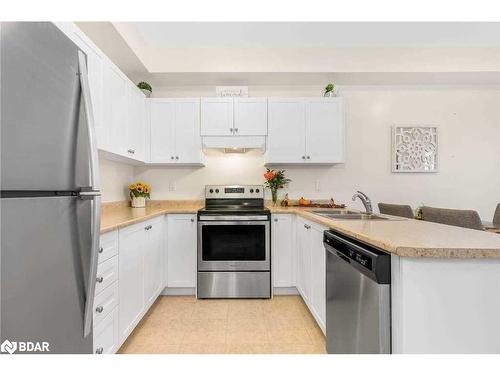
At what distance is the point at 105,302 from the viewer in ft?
5.23

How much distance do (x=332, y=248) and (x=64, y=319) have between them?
1.28m

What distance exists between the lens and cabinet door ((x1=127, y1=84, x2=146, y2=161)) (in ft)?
9.04

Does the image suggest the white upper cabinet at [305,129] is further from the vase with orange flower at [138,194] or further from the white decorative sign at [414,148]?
the vase with orange flower at [138,194]

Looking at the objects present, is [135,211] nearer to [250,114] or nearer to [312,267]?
[250,114]

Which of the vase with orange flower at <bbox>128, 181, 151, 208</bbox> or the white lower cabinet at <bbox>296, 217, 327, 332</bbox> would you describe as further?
the vase with orange flower at <bbox>128, 181, 151, 208</bbox>

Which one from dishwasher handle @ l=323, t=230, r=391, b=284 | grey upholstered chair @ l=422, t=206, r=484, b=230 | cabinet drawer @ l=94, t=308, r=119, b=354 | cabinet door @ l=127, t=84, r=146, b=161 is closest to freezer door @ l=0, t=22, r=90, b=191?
cabinet drawer @ l=94, t=308, r=119, b=354

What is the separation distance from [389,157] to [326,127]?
1013 mm

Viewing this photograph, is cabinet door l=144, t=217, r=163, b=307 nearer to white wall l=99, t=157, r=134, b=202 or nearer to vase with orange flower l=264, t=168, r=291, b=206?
white wall l=99, t=157, r=134, b=202

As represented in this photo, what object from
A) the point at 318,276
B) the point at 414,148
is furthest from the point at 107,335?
the point at 414,148

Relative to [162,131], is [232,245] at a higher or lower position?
lower

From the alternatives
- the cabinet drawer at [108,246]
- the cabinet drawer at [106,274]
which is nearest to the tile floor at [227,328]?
the cabinet drawer at [106,274]

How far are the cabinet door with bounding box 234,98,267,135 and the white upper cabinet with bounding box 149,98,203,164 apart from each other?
1.47 ft

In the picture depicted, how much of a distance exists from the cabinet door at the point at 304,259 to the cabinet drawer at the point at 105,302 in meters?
1.47

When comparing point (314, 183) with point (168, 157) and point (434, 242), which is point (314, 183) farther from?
point (434, 242)
